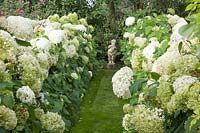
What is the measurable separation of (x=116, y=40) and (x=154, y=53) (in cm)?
621

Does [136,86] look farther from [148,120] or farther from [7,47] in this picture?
[7,47]

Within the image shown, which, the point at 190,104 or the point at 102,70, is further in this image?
the point at 102,70

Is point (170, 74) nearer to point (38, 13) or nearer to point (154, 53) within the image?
point (154, 53)

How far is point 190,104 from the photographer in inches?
81.8

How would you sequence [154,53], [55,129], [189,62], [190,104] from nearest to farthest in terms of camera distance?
[190,104] → [189,62] → [55,129] → [154,53]

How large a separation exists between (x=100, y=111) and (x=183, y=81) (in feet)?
12.0

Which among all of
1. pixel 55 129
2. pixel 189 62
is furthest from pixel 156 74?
pixel 55 129

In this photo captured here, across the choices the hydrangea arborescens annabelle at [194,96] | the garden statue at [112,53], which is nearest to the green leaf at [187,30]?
the hydrangea arborescens annabelle at [194,96]

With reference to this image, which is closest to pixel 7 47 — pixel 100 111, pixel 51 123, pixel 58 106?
pixel 51 123

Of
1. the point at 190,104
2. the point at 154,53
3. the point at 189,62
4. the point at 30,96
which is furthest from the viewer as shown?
the point at 154,53

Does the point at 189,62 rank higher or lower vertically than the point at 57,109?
higher

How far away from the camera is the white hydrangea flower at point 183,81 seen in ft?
7.05

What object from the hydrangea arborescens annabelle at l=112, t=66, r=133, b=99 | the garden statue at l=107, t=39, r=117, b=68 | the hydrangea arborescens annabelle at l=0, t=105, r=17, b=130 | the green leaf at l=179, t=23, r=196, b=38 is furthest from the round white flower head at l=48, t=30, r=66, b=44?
the garden statue at l=107, t=39, r=117, b=68

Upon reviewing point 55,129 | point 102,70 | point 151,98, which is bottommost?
point 102,70
